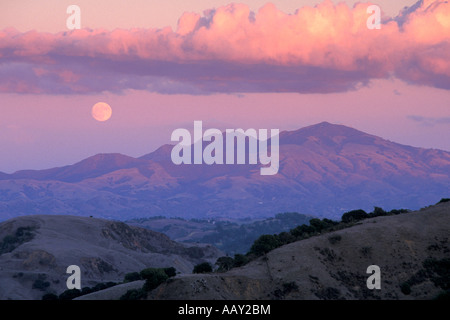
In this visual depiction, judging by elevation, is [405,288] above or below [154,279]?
below

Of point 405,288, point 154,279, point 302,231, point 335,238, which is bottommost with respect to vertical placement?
point 405,288

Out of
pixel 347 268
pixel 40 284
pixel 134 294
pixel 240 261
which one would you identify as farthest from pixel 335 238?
pixel 40 284

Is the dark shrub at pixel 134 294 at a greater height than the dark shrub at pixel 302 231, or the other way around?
the dark shrub at pixel 302 231

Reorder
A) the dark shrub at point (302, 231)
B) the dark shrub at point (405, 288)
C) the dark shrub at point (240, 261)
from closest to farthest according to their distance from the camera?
the dark shrub at point (405, 288) → the dark shrub at point (240, 261) → the dark shrub at point (302, 231)

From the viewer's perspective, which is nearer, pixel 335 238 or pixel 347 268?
pixel 347 268

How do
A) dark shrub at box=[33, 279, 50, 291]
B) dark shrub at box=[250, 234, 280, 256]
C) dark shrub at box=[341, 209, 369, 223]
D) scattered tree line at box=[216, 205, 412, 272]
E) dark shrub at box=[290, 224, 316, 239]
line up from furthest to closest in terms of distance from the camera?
1. dark shrub at box=[33, 279, 50, 291]
2. dark shrub at box=[341, 209, 369, 223]
3. dark shrub at box=[290, 224, 316, 239]
4. scattered tree line at box=[216, 205, 412, 272]
5. dark shrub at box=[250, 234, 280, 256]

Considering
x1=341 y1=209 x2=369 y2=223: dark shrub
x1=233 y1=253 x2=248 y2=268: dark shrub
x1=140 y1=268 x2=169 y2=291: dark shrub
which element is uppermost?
x1=341 y1=209 x2=369 y2=223: dark shrub

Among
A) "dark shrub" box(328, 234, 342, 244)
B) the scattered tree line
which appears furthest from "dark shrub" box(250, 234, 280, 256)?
"dark shrub" box(328, 234, 342, 244)

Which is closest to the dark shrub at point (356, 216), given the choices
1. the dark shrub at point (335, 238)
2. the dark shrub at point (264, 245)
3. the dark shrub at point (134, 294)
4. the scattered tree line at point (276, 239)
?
the scattered tree line at point (276, 239)

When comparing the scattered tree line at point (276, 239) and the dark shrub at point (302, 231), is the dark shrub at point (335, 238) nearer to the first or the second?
the scattered tree line at point (276, 239)

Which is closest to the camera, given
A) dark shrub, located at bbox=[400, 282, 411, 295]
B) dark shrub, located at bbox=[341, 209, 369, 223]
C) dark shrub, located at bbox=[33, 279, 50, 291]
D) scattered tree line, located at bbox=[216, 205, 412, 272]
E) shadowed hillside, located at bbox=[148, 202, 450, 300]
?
shadowed hillside, located at bbox=[148, 202, 450, 300]

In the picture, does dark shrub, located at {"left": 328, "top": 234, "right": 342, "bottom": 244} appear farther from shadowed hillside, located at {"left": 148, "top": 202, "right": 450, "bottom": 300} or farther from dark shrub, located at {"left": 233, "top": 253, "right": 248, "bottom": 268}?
dark shrub, located at {"left": 233, "top": 253, "right": 248, "bottom": 268}

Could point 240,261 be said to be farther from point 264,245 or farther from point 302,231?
point 302,231
